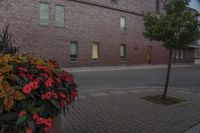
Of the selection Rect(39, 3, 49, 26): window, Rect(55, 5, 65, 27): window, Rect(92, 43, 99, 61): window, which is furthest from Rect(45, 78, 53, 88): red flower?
Rect(92, 43, 99, 61): window

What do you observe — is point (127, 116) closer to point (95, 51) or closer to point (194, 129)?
point (194, 129)

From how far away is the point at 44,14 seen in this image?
21844 millimetres

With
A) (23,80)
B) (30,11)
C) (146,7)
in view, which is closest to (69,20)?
(30,11)

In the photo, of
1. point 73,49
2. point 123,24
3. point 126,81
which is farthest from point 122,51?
point 126,81

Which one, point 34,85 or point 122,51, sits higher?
point 122,51

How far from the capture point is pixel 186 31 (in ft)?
25.3

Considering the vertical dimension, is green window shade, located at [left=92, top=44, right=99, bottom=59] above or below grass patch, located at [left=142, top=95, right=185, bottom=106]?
above

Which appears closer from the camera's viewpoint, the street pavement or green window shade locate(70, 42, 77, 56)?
the street pavement

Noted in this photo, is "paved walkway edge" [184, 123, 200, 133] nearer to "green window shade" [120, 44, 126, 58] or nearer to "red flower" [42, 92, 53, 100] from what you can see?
"red flower" [42, 92, 53, 100]

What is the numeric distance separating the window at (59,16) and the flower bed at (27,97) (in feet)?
66.8

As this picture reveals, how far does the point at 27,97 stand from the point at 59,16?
21.1m

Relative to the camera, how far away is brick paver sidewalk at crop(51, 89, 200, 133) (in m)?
5.22

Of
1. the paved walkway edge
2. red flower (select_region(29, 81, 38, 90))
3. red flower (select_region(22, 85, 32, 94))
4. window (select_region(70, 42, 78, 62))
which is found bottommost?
the paved walkway edge

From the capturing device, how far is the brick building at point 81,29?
20.5m
